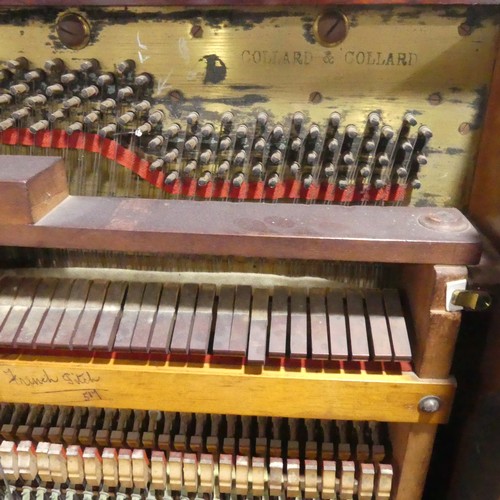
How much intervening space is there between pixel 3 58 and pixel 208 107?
46 cm

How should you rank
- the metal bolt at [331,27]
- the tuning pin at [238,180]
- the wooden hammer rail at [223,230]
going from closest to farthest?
the wooden hammer rail at [223,230]
the metal bolt at [331,27]
the tuning pin at [238,180]

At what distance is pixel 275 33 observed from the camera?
3.69 feet

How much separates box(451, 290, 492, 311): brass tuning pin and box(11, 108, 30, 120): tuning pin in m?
0.98

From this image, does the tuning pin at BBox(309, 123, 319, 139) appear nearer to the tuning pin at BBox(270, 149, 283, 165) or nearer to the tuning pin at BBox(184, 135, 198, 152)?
the tuning pin at BBox(270, 149, 283, 165)

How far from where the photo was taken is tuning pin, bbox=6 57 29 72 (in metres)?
1.17

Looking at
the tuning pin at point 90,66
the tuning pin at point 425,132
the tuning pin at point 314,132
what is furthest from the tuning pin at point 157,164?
the tuning pin at point 425,132

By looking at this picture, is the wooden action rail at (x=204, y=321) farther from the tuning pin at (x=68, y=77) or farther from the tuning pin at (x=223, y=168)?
the tuning pin at (x=68, y=77)

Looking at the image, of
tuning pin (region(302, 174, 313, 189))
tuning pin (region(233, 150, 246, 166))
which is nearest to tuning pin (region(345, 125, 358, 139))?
tuning pin (region(302, 174, 313, 189))

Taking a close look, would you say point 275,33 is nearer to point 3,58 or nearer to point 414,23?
point 414,23

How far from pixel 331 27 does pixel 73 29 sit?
54 cm

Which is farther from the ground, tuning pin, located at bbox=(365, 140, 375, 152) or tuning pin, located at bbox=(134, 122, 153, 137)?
tuning pin, located at bbox=(134, 122, 153, 137)

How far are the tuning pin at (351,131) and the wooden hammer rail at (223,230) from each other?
0.19 metres

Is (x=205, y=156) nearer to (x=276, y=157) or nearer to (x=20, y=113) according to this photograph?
(x=276, y=157)

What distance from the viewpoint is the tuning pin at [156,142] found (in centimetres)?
117
